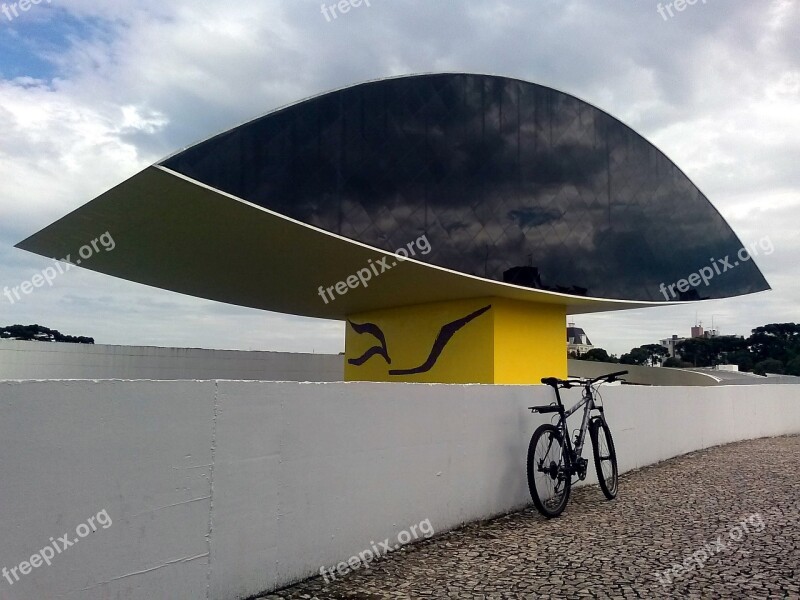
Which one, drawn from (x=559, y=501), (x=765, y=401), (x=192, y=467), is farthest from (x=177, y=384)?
(x=765, y=401)

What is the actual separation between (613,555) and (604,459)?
2.32 m

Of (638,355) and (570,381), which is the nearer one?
(570,381)

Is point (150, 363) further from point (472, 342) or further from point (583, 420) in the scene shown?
point (583, 420)

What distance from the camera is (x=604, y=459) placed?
7105 mm

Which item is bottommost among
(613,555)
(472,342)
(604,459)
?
(613,555)

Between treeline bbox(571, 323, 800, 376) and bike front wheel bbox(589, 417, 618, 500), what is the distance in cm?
4890

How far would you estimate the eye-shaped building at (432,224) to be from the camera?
11672 mm

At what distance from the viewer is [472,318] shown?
53.1ft

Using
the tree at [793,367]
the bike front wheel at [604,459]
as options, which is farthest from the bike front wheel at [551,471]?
the tree at [793,367]

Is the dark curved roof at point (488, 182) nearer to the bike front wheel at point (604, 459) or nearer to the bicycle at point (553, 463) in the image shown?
the bike front wheel at point (604, 459)

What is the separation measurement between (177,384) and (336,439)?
1.41m

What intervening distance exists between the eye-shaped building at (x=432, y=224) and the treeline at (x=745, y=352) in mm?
38765

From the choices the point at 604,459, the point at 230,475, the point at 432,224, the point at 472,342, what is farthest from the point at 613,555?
the point at 472,342

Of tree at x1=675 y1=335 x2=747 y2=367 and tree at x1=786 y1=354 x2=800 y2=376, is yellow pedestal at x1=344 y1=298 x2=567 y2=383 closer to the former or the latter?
tree at x1=786 y1=354 x2=800 y2=376
